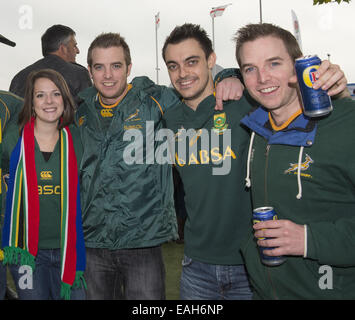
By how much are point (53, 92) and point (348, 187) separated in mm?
2164

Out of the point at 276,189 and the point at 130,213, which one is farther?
the point at 130,213

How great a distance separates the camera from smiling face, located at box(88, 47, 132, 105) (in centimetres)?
275

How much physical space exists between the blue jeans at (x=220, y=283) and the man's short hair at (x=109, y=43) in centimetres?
159

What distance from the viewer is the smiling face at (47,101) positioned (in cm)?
291

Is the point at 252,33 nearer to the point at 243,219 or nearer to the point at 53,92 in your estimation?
the point at 243,219

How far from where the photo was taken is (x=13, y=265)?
297 centimetres

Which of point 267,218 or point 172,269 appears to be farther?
point 172,269

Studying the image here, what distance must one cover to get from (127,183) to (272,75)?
4.04 feet

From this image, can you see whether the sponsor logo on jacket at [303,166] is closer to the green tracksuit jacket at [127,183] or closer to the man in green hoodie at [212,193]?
the man in green hoodie at [212,193]

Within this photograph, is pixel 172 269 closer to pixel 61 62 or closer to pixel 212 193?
pixel 61 62

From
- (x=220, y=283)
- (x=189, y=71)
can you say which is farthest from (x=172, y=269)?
(x=189, y=71)

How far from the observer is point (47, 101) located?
9.53 feet

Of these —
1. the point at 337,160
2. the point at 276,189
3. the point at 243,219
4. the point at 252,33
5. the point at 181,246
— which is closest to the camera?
the point at 337,160
